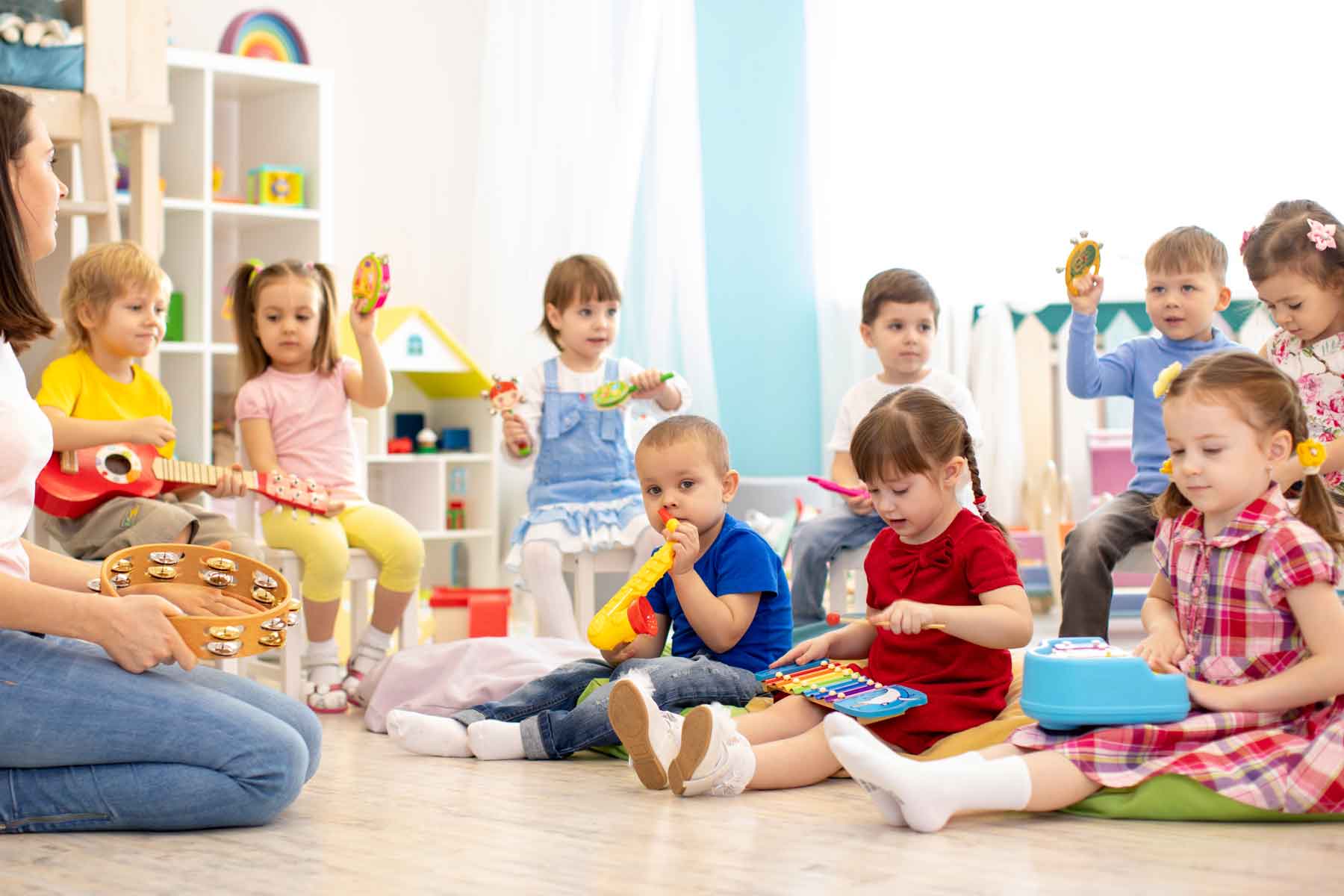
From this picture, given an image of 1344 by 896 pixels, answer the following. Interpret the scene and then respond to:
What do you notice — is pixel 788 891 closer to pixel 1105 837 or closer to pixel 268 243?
pixel 1105 837

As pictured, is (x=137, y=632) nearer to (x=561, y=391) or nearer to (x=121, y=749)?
(x=121, y=749)

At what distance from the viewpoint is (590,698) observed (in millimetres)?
2143

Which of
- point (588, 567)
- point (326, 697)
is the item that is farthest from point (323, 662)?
point (588, 567)

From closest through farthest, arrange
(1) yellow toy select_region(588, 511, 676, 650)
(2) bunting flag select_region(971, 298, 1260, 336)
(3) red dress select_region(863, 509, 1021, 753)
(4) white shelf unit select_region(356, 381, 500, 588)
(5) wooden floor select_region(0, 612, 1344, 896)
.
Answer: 1. (5) wooden floor select_region(0, 612, 1344, 896)
2. (3) red dress select_region(863, 509, 1021, 753)
3. (1) yellow toy select_region(588, 511, 676, 650)
4. (2) bunting flag select_region(971, 298, 1260, 336)
5. (4) white shelf unit select_region(356, 381, 500, 588)

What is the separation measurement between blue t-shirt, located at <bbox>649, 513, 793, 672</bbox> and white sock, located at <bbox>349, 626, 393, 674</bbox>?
0.80 meters

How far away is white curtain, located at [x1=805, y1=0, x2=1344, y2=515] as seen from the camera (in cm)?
387

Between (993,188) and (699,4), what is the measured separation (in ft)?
3.66

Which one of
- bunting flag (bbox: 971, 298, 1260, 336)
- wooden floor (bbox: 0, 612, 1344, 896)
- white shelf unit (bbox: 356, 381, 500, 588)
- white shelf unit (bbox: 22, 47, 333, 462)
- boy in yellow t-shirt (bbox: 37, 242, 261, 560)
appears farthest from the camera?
white shelf unit (bbox: 356, 381, 500, 588)

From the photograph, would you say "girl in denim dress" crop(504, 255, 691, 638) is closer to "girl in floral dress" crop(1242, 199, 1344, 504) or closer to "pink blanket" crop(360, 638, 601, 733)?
"pink blanket" crop(360, 638, 601, 733)

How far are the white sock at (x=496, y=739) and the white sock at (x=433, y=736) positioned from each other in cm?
3

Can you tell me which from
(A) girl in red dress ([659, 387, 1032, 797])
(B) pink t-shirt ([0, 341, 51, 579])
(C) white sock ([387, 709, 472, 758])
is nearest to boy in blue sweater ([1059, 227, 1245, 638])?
(A) girl in red dress ([659, 387, 1032, 797])

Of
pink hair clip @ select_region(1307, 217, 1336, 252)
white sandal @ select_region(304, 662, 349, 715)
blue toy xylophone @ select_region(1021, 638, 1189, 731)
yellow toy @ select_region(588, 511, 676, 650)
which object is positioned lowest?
white sandal @ select_region(304, 662, 349, 715)

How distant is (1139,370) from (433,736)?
4.77 ft

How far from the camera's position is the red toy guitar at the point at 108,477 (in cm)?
259
